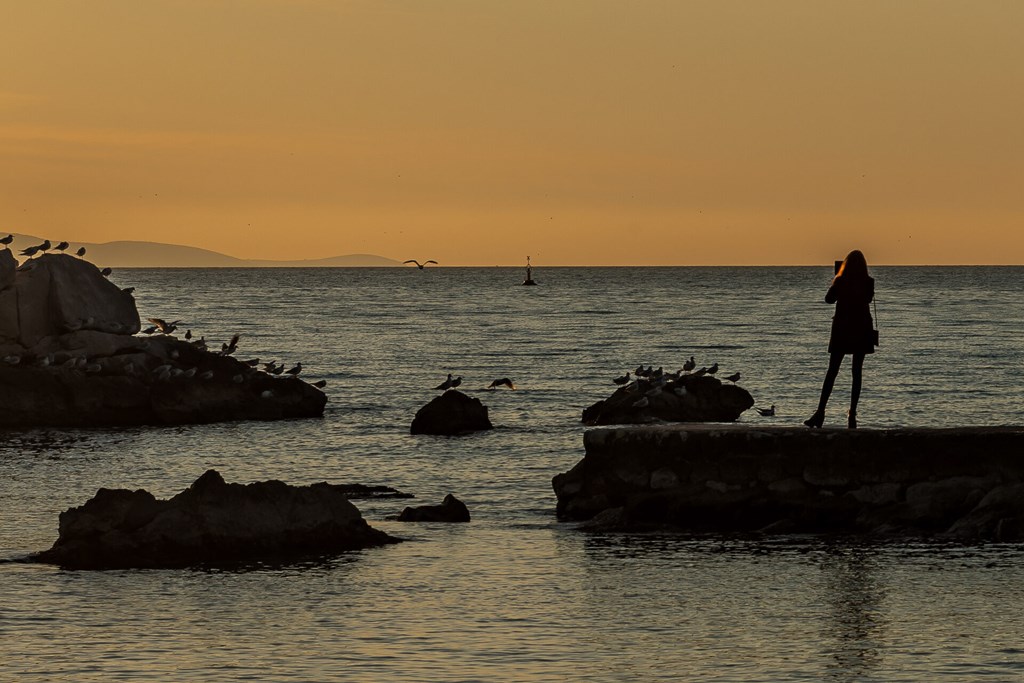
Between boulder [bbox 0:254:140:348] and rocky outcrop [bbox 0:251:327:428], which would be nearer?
rocky outcrop [bbox 0:251:327:428]

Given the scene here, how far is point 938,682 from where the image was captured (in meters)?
14.2

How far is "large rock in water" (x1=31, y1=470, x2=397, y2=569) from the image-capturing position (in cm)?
2073

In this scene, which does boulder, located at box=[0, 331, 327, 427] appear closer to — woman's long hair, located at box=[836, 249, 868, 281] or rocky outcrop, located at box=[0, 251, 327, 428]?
rocky outcrop, located at box=[0, 251, 327, 428]

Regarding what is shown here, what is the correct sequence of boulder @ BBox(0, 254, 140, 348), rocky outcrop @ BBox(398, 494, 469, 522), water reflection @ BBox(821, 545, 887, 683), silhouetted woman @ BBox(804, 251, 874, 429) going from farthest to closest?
boulder @ BBox(0, 254, 140, 348) → rocky outcrop @ BBox(398, 494, 469, 522) → silhouetted woman @ BBox(804, 251, 874, 429) → water reflection @ BBox(821, 545, 887, 683)

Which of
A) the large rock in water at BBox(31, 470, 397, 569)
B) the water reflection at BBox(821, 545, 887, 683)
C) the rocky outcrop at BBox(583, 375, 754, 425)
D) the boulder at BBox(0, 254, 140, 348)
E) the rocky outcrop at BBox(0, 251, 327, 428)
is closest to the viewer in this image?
the water reflection at BBox(821, 545, 887, 683)

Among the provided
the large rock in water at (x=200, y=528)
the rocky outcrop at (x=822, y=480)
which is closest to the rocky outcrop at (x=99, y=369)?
the large rock in water at (x=200, y=528)

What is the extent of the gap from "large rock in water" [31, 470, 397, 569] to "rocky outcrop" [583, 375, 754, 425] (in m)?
20.5

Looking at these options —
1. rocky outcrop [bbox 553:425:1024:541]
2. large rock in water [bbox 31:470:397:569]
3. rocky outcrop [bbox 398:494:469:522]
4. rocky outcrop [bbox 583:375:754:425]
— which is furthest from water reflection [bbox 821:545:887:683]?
rocky outcrop [bbox 583:375:754:425]

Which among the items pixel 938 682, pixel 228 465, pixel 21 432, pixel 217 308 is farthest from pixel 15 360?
pixel 217 308

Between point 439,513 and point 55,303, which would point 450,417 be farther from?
point 439,513

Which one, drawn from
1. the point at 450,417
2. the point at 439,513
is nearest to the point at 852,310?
the point at 439,513

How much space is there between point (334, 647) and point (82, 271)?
34921 mm

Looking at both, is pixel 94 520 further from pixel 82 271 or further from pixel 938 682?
pixel 82 271

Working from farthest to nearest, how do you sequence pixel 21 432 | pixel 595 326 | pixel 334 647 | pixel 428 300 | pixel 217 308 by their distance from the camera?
pixel 428 300 < pixel 217 308 < pixel 595 326 < pixel 21 432 < pixel 334 647
